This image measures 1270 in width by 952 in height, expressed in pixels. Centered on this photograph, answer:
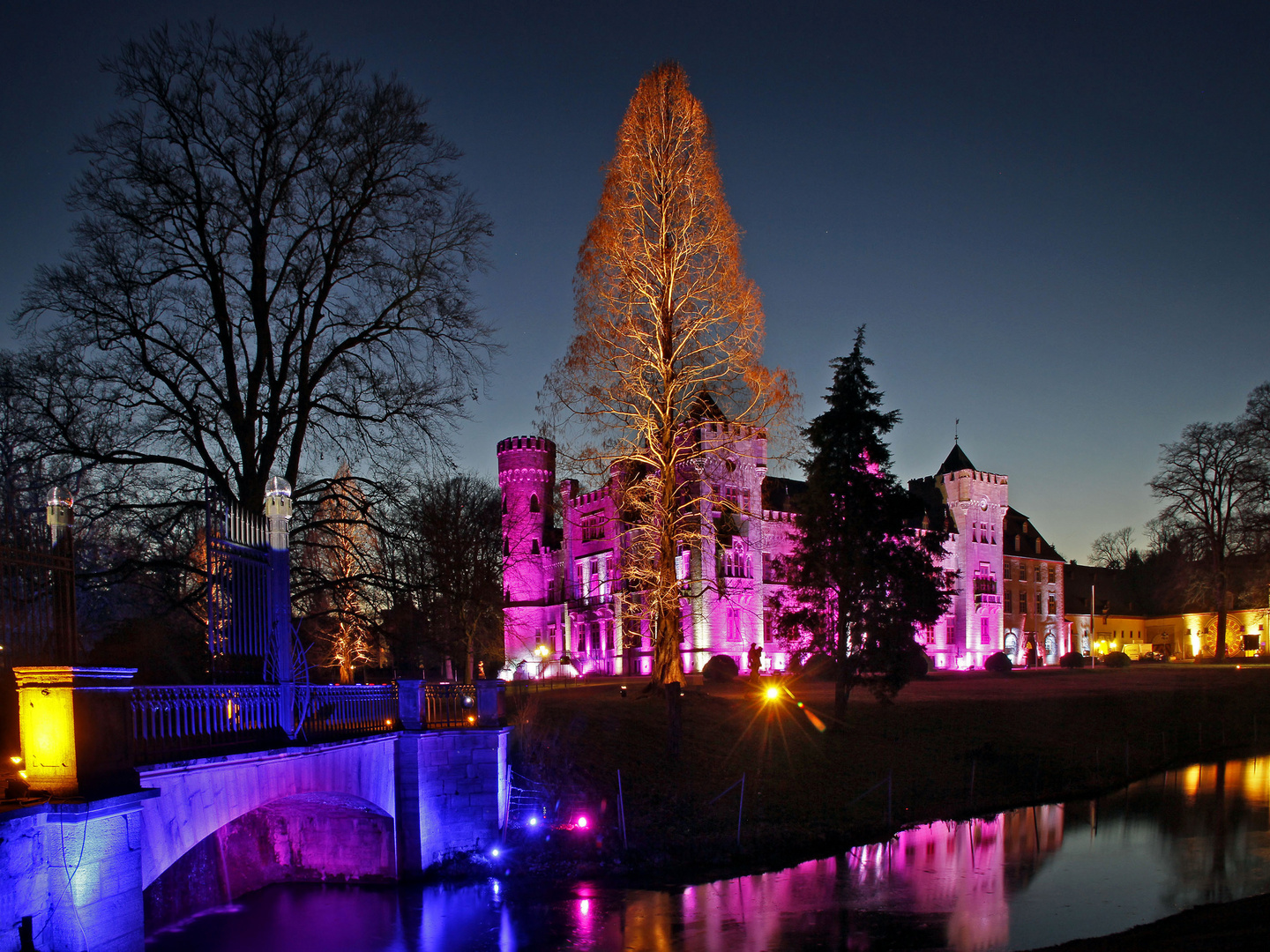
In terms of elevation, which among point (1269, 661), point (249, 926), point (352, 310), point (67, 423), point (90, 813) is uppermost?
point (352, 310)

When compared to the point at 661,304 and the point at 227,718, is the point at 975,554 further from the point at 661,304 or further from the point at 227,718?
the point at 227,718

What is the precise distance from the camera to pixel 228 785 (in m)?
11.4

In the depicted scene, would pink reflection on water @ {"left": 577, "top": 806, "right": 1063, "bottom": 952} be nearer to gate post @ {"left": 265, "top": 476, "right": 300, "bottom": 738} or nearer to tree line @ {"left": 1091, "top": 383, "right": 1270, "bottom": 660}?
gate post @ {"left": 265, "top": 476, "right": 300, "bottom": 738}

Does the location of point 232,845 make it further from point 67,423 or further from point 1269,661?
point 1269,661

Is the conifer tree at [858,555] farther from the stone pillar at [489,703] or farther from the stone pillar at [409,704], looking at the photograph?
the stone pillar at [409,704]

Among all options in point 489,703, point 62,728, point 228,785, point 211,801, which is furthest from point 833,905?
point 62,728

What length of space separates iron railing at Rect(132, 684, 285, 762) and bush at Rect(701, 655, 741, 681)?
95.6 feet

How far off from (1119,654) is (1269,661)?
28.1ft

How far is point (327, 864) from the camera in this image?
18891mm

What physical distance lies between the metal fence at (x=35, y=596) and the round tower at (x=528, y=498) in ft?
174

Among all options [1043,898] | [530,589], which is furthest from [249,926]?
[530,589]

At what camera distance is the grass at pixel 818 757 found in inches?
816

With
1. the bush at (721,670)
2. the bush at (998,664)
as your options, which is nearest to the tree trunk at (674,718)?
the bush at (721,670)

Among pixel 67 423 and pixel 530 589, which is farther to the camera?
pixel 530 589
